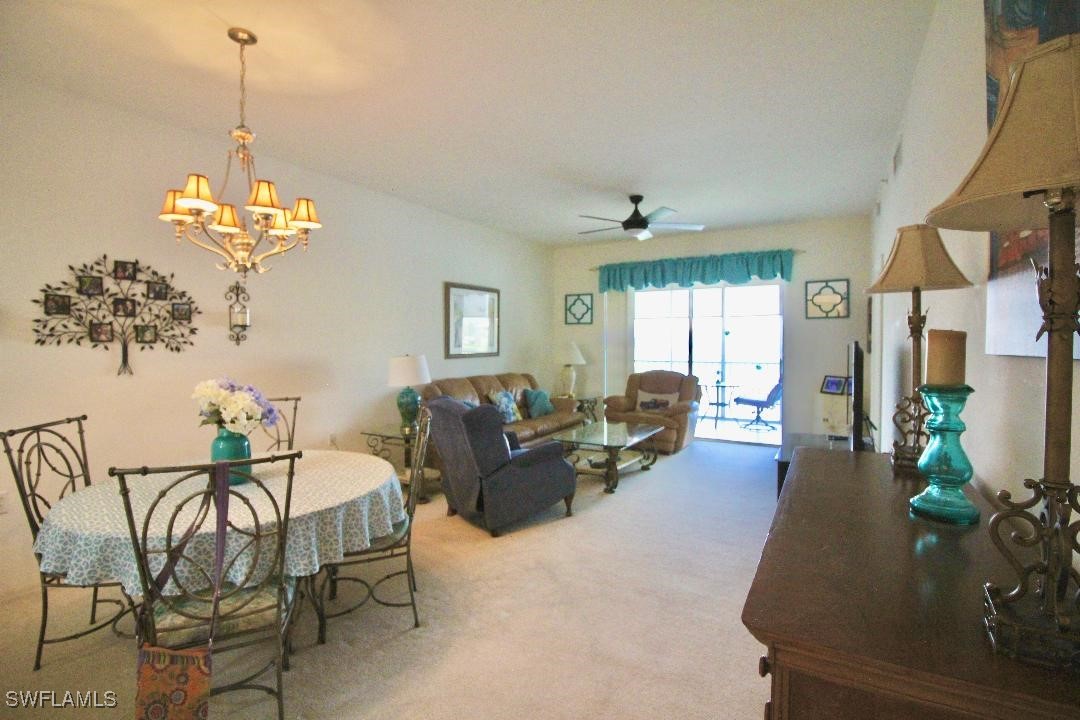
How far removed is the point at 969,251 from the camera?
1.57 m

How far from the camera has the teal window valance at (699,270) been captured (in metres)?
5.77

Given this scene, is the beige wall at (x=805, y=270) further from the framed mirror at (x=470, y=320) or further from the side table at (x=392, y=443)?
the side table at (x=392, y=443)

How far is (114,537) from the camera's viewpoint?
1585mm

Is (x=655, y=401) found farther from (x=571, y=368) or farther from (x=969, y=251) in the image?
(x=969, y=251)

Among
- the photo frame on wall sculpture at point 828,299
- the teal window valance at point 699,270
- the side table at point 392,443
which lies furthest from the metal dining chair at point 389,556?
the photo frame on wall sculpture at point 828,299

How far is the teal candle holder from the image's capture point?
1.08 m

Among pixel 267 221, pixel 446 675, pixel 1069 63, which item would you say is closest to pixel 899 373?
pixel 1069 63

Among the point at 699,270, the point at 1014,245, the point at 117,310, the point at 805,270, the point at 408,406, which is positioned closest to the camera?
the point at 1014,245

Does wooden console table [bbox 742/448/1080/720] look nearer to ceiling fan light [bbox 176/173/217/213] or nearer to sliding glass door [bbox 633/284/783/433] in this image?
ceiling fan light [bbox 176/173/217/213]

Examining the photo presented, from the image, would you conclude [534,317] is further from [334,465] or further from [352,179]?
[334,465]

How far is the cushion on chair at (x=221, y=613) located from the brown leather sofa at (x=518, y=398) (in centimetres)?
277

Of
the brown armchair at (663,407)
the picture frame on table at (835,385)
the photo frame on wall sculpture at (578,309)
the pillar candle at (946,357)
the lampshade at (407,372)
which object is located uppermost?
the photo frame on wall sculpture at (578,309)

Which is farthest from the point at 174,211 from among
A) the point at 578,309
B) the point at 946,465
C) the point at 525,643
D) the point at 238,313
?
the point at 578,309

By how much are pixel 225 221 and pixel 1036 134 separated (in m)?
2.91
